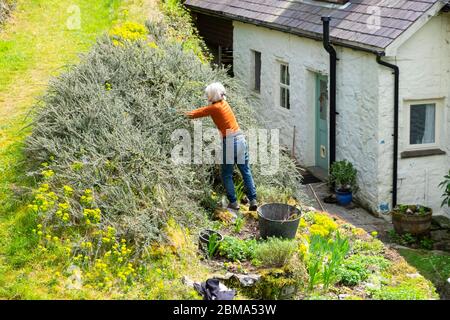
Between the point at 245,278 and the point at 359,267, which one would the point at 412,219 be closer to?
the point at 359,267

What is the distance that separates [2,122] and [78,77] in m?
2.10

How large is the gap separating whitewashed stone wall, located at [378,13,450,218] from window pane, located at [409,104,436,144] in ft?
0.51

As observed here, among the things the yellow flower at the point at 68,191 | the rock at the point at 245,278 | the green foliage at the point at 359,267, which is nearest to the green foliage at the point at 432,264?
the green foliage at the point at 359,267

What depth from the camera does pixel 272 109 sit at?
17766 mm

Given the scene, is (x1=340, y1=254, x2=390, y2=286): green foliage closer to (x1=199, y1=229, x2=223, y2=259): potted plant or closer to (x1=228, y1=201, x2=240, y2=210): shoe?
(x1=199, y1=229, x2=223, y2=259): potted plant

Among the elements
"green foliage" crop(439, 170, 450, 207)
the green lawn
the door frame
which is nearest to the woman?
the green lawn

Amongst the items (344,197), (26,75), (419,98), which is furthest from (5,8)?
(419,98)

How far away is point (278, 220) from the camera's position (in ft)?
32.5

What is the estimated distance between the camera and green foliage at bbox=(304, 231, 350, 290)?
29.3 ft

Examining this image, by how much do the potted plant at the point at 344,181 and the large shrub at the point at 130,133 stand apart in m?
2.48

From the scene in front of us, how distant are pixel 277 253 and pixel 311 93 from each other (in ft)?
26.0

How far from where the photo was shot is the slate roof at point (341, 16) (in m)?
13.3

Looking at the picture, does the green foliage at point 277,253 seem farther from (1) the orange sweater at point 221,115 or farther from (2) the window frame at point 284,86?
(2) the window frame at point 284,86

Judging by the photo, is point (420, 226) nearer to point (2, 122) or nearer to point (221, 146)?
point (221, 146)
